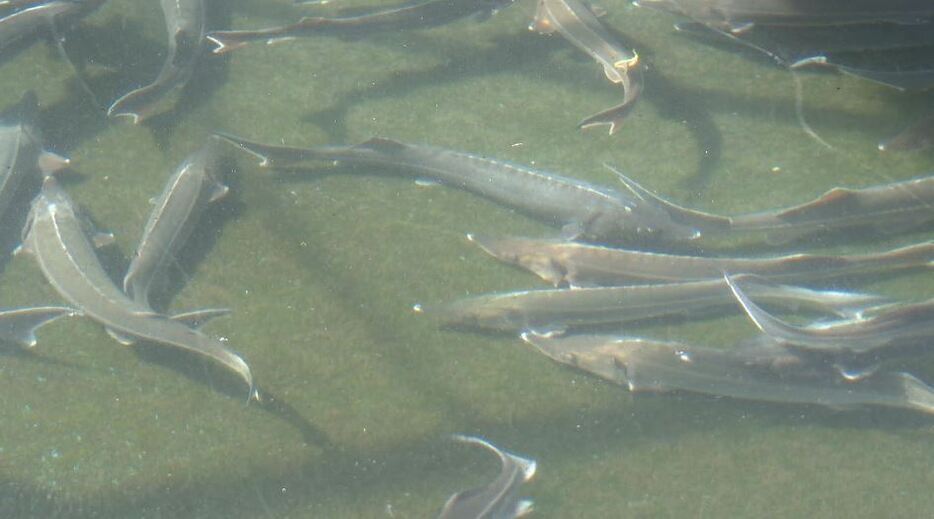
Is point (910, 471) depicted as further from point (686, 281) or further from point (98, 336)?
point (98, 336)

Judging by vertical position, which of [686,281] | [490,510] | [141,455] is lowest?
[141,455]

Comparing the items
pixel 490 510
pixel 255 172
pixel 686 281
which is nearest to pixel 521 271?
pixel 686 281

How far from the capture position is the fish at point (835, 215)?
10.6 feet

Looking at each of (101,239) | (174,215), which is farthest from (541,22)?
(101,239)

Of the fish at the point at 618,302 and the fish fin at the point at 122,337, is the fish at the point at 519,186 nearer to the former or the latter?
the fish at the point at 618,302

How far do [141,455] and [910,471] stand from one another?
9.00ft

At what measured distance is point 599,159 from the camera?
3770mm

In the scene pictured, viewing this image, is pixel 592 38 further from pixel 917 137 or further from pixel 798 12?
pixel 917 137

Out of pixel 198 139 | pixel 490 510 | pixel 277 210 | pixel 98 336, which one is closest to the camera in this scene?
pixel 490 510

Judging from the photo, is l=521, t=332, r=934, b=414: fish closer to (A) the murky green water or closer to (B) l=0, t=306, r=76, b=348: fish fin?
(A) the murky green water

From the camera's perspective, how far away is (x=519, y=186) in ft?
11.6

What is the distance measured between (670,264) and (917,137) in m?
1.51

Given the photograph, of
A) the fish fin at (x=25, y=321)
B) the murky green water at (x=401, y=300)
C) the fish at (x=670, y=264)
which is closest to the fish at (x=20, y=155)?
the murky green water at (x=401, y=300)

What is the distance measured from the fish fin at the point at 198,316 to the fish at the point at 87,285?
2.6 inches
